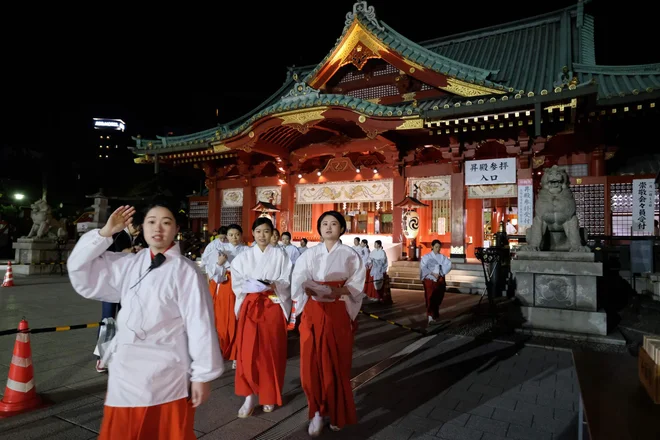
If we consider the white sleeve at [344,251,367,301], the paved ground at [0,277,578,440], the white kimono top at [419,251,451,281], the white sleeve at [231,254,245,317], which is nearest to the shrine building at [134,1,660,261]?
the white kimono top at [419,251,451,281]

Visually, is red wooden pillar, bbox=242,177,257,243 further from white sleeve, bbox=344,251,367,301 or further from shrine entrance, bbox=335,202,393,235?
white sleeve, bbox=344,251,367,301

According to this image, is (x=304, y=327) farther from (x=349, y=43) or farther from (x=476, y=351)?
(x=349, y=43)

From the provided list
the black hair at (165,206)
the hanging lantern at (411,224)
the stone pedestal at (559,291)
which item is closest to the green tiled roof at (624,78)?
the stone pedestal at (559,291)

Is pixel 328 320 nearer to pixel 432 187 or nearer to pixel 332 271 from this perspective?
pixel 332 271

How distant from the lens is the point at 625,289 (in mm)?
9766

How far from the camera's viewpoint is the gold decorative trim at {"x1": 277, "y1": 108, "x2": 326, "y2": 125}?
42.1 feet

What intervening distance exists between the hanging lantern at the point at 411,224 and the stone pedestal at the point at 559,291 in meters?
6.43

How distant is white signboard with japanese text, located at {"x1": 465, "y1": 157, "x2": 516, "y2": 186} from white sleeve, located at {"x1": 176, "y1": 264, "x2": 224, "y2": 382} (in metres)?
11.8

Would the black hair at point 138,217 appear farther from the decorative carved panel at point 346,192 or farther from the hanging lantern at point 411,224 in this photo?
the decorative carved panel at point 346,192

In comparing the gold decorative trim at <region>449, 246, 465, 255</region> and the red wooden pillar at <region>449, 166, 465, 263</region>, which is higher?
the red wooden pillar at <region>449, 166, 465, 263</region>

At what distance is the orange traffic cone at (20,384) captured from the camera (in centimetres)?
359

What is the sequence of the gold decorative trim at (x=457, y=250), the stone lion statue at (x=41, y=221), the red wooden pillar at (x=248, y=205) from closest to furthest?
the gold decorative trim at (x=457, y=250), the stone lion statue at (x=41, y=221), the red wooden pillar at (x=248, y=205)

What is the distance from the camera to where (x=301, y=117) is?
1298 centimetres

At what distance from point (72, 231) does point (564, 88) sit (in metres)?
29.4
